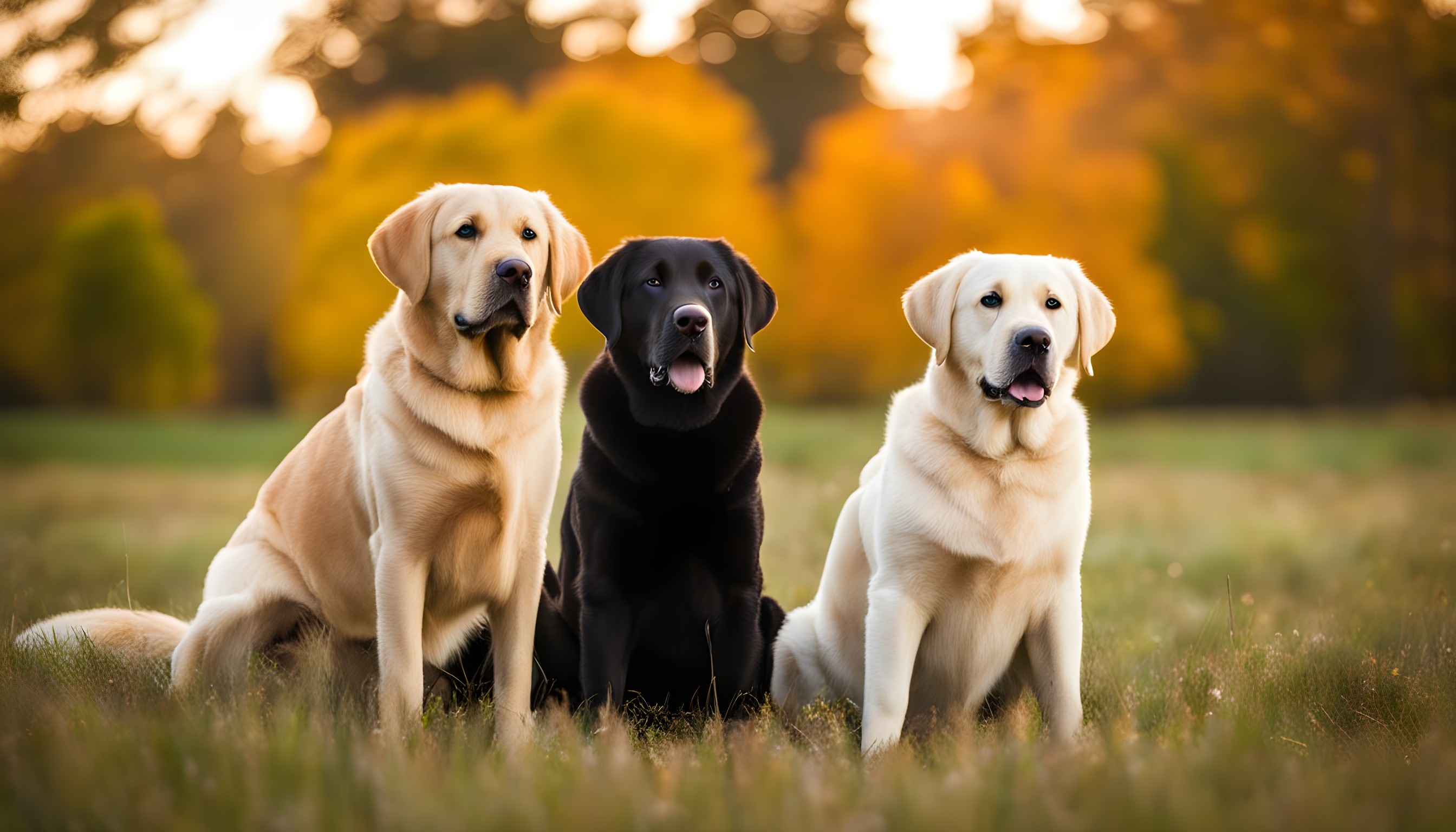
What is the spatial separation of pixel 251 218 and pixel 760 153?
1772 cm

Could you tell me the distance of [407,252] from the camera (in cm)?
336

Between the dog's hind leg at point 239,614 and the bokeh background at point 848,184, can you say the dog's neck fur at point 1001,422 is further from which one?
the bokeh background at point 848,184

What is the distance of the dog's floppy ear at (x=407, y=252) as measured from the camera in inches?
132

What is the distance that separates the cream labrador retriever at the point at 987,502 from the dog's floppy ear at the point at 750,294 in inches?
23.4

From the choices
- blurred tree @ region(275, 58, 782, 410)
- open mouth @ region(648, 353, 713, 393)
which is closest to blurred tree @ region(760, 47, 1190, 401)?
blurred tree @ region(275, 58, 782, 410)

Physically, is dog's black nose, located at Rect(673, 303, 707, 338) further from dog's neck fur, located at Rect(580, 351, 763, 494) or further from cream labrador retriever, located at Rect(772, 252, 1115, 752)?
cream labrador retriever, located at Rect(772, 252, 1115, 752)

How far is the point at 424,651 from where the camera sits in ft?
11.7

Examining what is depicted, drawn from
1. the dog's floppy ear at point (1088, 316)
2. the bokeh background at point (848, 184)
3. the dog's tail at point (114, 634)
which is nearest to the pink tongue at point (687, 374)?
the dog's floppy ear at point (1088, 316)

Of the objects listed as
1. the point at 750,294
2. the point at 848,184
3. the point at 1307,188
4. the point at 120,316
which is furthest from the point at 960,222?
the point at 120,316

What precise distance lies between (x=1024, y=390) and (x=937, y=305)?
38 cm

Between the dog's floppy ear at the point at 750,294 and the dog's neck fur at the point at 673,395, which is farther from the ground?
the dog's floppy ear at the point at 750,294

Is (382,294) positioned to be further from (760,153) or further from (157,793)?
(157,793)

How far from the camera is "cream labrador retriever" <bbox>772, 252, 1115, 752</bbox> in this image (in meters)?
3.15

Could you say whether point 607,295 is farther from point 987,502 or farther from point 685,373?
point 987,502
